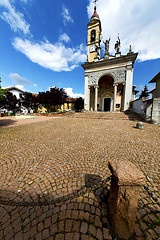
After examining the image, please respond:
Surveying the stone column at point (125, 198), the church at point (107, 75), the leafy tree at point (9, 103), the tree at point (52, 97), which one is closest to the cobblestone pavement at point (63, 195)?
the stone column at point (125, 198)

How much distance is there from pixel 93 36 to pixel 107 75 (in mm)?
13874

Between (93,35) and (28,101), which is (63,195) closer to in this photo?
(28,101)

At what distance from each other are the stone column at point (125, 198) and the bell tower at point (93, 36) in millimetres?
28365

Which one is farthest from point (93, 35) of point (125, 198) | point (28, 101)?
point (125, 198)

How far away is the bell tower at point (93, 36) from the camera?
23828mm

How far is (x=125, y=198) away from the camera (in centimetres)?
113

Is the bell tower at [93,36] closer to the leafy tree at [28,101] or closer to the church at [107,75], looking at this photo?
the church at [107,75]

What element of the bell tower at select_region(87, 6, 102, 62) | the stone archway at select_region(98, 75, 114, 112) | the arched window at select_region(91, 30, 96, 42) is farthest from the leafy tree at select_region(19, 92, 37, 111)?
the arched window at select_region(91, 30, 96, 42)

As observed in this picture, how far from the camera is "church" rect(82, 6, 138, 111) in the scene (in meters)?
16.9

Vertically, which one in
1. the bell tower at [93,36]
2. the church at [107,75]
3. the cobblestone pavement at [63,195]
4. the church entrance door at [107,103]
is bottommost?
the cobblestone pavement at [63,195]

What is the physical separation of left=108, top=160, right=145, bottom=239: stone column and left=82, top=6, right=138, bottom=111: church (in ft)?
57.5

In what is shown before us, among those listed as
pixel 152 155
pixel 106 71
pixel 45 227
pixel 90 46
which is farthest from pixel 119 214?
pixel 90 46

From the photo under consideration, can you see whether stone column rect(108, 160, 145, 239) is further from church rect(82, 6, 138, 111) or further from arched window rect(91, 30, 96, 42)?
A: arched window rect(91, 30, 96, 42)

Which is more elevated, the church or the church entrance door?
the church
